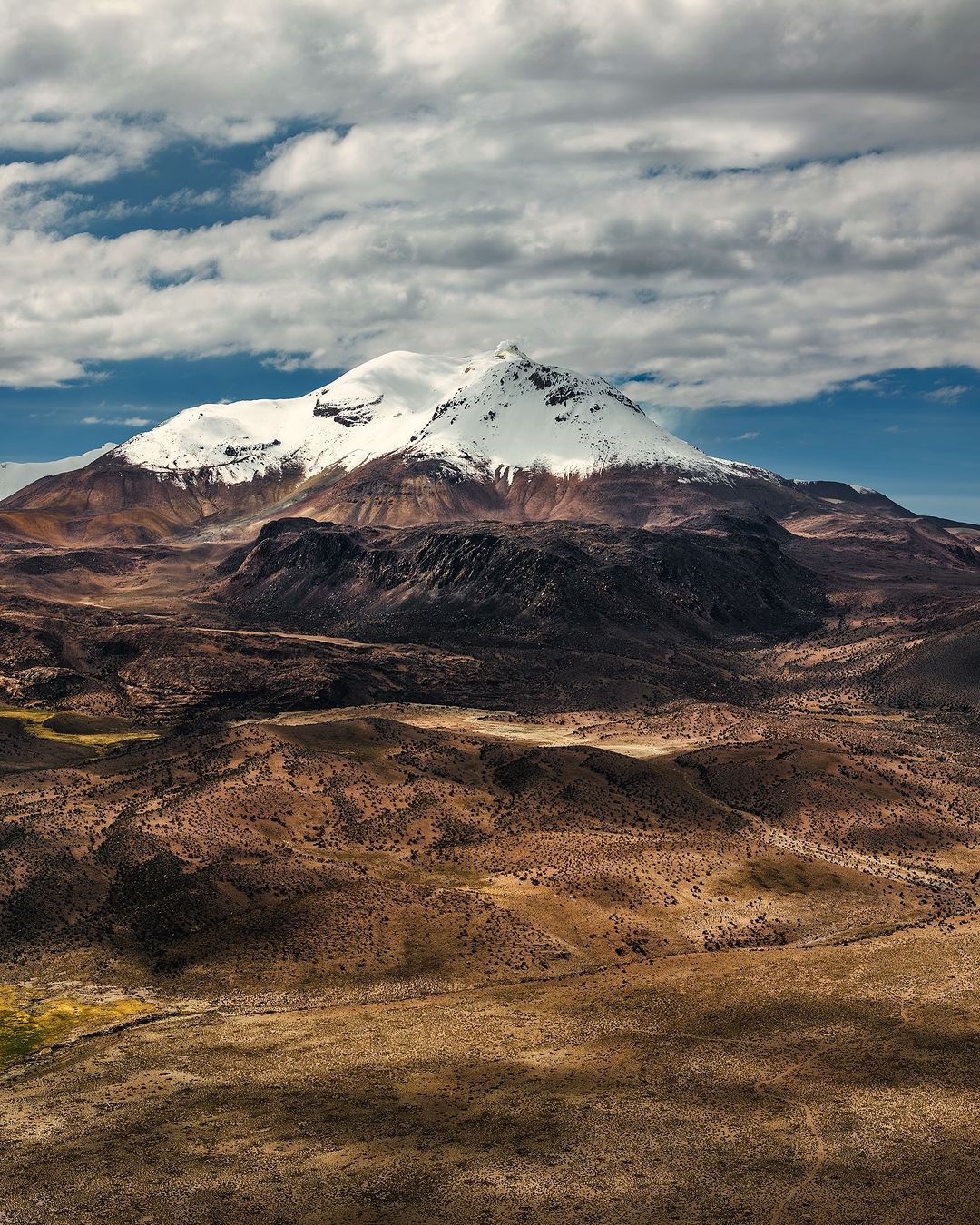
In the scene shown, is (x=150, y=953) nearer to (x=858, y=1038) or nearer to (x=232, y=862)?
(x=232, y=862)

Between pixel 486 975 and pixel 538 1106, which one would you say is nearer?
pixel 538 1106

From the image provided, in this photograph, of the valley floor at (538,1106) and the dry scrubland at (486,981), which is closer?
the valley floor at (538,1106)

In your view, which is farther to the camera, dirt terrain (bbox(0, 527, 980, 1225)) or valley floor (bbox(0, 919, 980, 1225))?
dirt terrain (bbox(0, 527, 980, 1225))

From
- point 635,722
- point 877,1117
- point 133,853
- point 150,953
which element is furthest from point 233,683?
point 877,1117

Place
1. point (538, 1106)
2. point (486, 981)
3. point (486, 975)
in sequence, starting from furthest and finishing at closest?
point (486, 975) < point (486, 981) < point (538, 1106)

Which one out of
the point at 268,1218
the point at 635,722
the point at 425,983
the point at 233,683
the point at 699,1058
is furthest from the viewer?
the point at 233,683

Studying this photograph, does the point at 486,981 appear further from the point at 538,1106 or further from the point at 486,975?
the point at 538,1106

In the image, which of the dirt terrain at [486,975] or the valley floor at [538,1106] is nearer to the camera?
the valley floor at [538,1106]

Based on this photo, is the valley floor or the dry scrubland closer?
the valley floor

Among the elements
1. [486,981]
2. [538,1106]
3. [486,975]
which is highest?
[486,975]

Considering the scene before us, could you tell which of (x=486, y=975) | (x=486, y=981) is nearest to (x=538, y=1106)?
(x=486, y=981)

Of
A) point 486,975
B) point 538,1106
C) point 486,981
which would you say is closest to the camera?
point 538,1106
